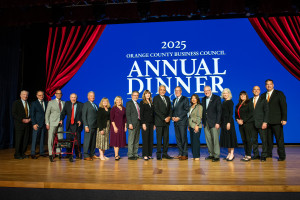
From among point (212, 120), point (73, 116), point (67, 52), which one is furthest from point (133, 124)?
point (67, 52)

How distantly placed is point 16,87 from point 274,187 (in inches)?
267

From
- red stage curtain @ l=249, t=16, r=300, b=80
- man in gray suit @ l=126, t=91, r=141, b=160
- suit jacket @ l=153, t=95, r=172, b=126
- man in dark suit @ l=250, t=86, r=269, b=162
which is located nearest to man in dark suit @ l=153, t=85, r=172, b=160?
suit jacket @ l=153, t=95, r=172, b=126

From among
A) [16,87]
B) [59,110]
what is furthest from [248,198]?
[16,87]

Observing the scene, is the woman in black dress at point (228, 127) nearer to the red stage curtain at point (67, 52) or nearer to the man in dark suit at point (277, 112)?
the man in dark suit at point (277, 112)

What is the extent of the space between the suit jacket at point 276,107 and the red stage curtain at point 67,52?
4732mm

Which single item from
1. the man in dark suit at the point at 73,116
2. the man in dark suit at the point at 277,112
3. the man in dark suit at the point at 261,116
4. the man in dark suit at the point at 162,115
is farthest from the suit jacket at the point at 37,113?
the man in dark suit at the point at 277,112

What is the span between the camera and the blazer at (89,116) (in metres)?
4.55

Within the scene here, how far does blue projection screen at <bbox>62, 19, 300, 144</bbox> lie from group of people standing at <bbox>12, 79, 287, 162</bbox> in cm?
182

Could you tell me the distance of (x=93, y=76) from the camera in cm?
674

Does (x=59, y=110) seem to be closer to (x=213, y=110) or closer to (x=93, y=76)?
(x=93, y=76)

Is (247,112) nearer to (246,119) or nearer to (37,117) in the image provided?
(246,119)

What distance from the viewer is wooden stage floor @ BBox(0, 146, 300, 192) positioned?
103 inches

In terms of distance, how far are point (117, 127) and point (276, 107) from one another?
294cm

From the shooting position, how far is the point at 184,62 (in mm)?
6395
